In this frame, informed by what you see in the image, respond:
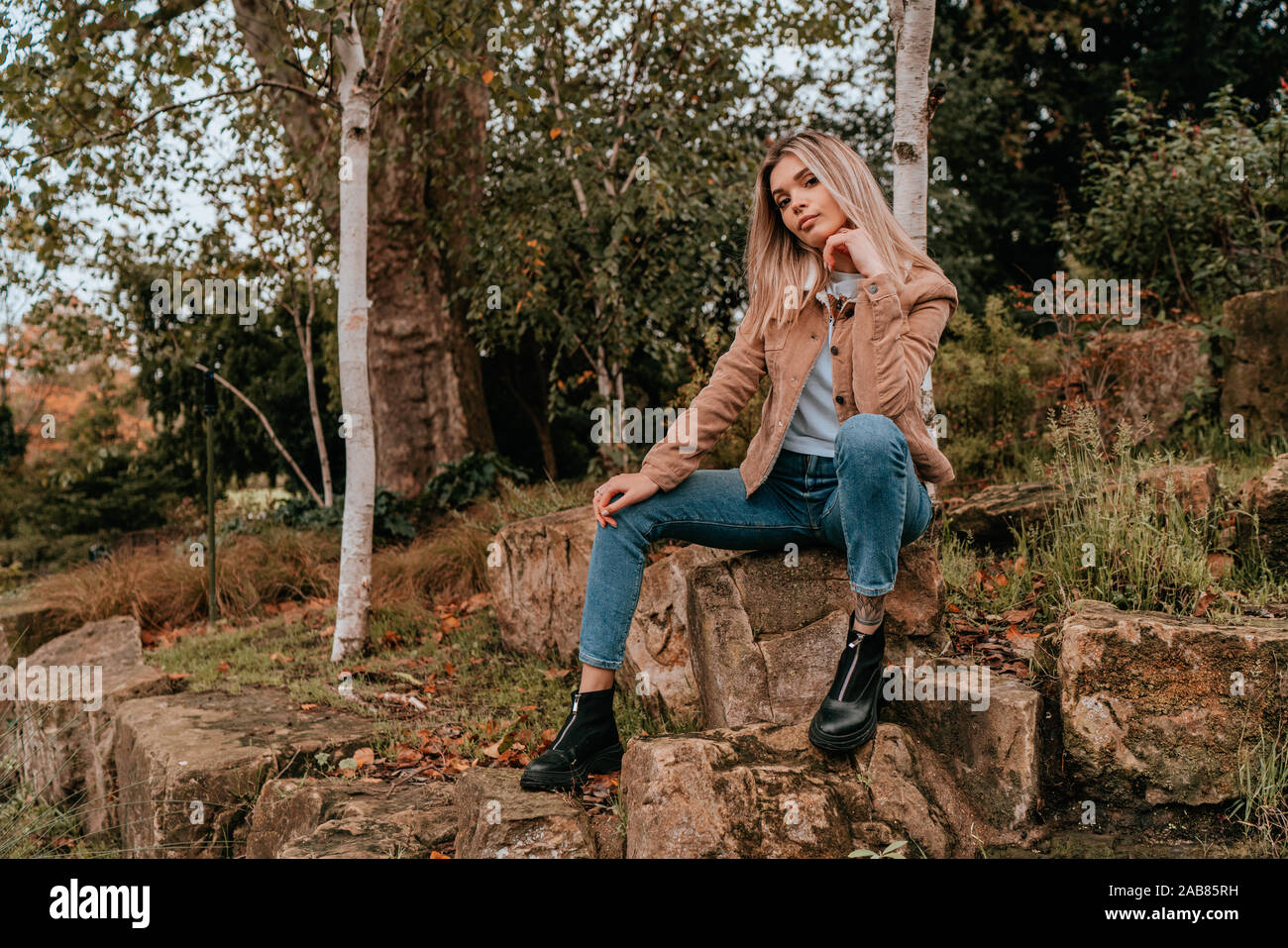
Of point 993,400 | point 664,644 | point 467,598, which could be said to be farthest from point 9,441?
point 993,400

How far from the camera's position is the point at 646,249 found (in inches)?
266

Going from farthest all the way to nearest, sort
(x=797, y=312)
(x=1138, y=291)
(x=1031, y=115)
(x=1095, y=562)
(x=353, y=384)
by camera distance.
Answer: (x=1031, y=115), (x=1138, y=291), (x=353, y=384), (x=1095, y=562), (x=797, y=312)

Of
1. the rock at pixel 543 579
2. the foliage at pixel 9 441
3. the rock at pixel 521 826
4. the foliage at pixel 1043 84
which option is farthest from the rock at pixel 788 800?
the foliage at pixel 9 441

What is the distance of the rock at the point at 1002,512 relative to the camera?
4.04 metres

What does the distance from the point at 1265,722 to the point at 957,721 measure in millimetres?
833

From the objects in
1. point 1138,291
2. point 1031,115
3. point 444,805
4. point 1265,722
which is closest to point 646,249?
point 1138,291

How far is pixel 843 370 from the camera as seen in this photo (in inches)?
112

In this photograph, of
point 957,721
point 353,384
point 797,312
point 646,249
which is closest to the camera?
point 957,721

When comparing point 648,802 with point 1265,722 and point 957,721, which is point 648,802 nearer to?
point 957,721

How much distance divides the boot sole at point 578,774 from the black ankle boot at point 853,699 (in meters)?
0.68

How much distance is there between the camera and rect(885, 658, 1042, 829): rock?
8.66ft

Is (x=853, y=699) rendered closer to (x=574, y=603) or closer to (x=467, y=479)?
(x=574, y=603)

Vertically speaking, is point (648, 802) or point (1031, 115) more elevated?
point (1031, 115)

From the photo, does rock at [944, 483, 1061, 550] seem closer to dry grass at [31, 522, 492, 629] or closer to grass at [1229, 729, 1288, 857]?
grass at [1229, 729, 1288, 857]
